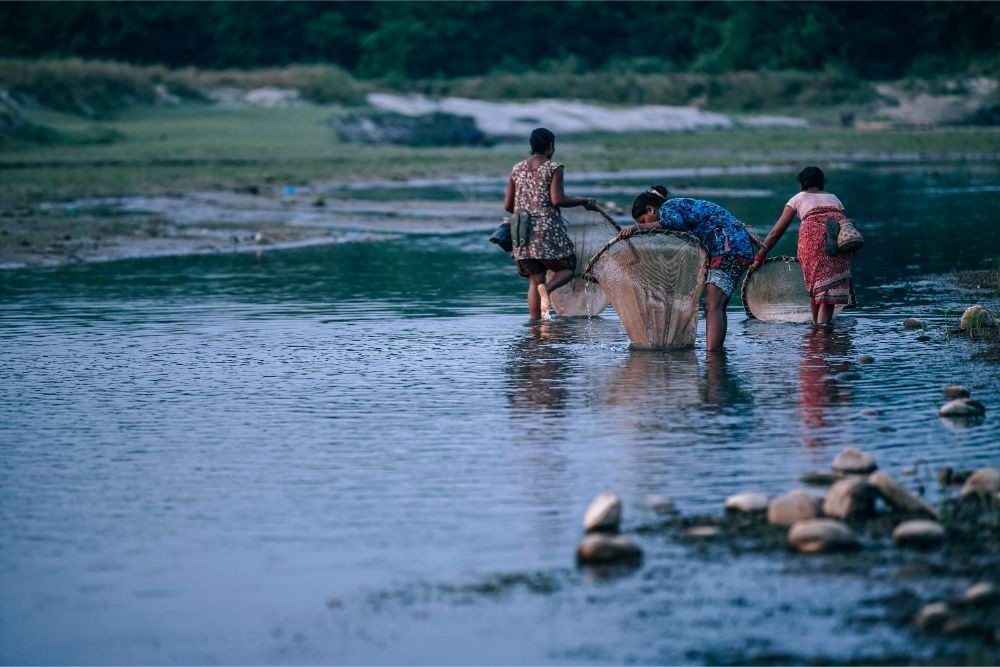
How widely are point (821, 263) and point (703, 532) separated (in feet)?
18.6

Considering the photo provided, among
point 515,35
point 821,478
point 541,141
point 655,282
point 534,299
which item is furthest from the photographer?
point 515,35

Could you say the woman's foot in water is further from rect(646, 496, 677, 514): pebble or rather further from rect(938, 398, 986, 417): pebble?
rect(646, 496, 677, 514): pebble

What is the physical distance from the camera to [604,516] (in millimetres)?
6301

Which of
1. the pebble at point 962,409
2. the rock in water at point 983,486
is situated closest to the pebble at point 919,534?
the rock in water at point 983,486

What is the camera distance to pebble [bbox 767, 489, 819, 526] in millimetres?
6309

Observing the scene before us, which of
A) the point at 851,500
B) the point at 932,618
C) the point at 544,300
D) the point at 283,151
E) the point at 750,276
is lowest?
the point at 932,618

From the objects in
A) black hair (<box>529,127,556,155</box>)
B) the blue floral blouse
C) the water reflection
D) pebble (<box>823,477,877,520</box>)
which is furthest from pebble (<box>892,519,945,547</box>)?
black hair (<box>529,127,556,155</box>)

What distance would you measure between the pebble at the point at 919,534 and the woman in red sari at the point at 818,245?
544 cm

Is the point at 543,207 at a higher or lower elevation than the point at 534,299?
higher

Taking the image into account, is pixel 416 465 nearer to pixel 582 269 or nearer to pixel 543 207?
pixel 543 207

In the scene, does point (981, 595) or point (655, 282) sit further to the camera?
point (655, 282)

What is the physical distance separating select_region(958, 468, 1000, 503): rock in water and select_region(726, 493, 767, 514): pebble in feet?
2.61

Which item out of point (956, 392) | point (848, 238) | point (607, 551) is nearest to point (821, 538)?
point (607, 551)

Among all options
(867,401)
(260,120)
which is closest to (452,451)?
(867,401)
